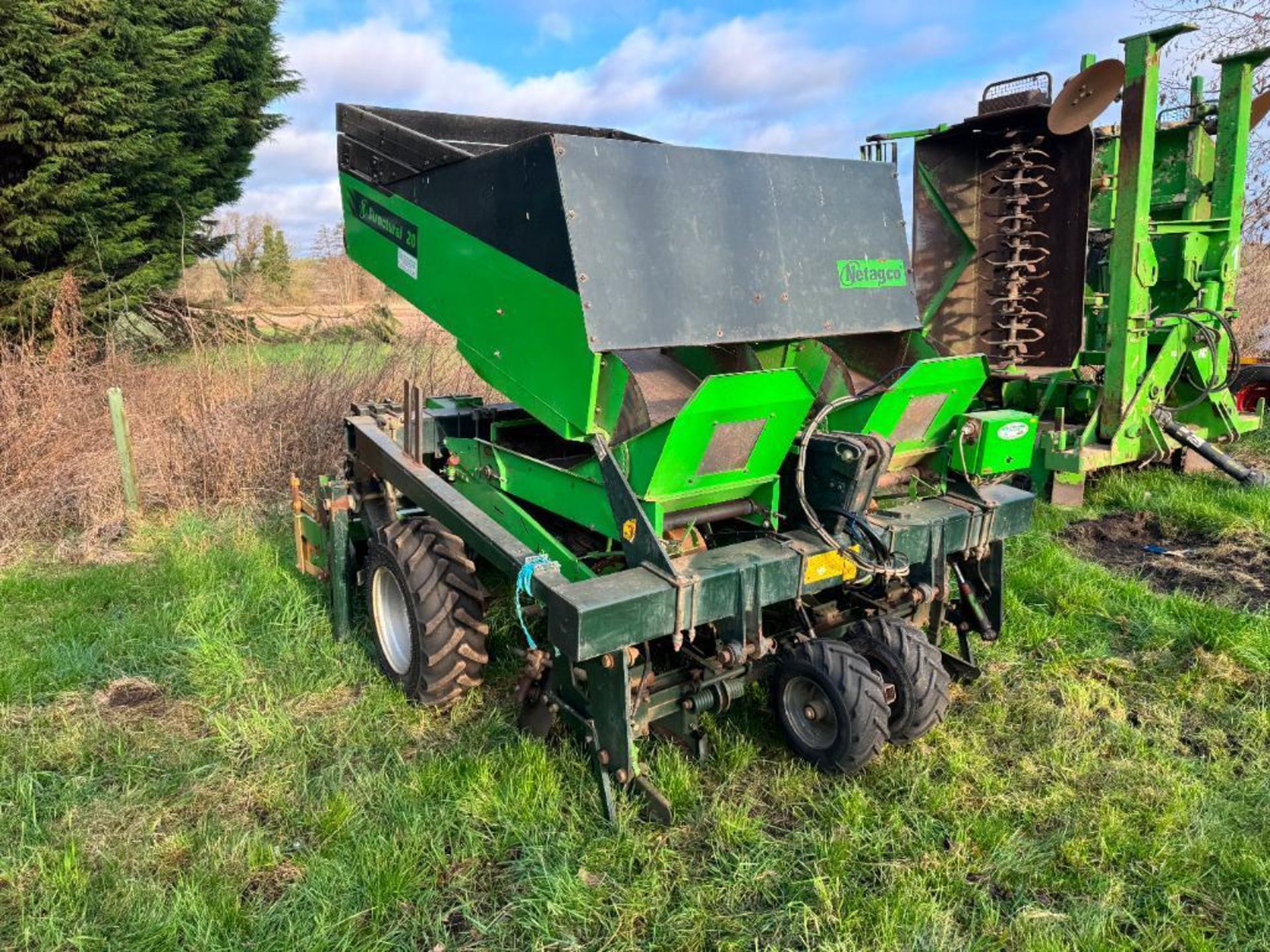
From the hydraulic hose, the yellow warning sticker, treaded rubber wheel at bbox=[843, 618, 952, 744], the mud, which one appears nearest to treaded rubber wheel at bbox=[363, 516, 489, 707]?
the mud

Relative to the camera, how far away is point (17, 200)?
774 centimetres

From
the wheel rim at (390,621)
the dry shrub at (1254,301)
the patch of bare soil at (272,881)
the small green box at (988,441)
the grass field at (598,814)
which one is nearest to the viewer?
the grass field at (598,814)

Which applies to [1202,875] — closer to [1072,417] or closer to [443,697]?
[443,697]

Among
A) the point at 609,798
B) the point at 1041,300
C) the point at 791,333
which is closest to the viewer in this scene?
the point at 609,798

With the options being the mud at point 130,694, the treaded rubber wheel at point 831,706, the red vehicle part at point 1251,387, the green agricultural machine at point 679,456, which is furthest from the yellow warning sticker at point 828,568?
the red vehicle part at point 1251,387

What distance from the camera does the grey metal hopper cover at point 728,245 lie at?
2.95 meters

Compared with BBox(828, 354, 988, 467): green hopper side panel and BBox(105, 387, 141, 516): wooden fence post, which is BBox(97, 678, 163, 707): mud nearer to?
BBox(105, 387, 141, 516): wooden fence post

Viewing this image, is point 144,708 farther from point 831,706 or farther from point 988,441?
point 988,441

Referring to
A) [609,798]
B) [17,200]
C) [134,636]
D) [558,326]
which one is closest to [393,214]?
[558,326]

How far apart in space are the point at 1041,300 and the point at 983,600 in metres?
2.77

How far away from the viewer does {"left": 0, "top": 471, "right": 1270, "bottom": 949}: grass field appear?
2.43 m

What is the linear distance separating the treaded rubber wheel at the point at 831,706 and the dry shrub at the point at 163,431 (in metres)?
4.80

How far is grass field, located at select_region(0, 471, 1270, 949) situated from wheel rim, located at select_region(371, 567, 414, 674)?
0.13m

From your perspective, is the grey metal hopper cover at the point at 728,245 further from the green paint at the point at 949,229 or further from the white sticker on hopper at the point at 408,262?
the green paint at the point at 949,229
